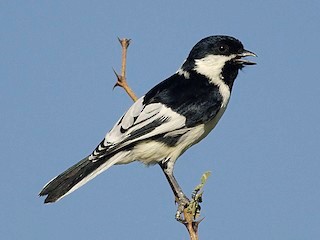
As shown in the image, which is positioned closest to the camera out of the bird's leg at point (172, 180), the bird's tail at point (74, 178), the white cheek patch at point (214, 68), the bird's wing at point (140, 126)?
the bird's tail at point (74, 178)

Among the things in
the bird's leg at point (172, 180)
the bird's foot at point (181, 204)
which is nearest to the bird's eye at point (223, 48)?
the bird's leg at point (172, 180)

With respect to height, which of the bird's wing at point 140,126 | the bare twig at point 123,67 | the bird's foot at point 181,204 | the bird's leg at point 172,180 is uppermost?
the bare twig at point 123,67

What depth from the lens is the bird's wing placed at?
490cm

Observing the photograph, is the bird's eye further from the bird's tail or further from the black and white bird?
the bird's tail

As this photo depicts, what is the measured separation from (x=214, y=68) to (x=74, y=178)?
175cm

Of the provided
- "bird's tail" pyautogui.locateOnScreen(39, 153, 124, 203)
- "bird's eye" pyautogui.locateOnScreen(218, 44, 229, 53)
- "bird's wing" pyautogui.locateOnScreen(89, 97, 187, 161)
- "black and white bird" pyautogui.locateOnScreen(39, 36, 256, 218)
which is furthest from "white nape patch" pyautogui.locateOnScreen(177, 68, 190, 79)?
"bird's tail" pyautogui.locateOnScreen(39, 153, 124, 203)

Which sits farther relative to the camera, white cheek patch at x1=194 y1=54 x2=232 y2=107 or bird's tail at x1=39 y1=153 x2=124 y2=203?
white cheek patch at x1=194 y1=54 x2=232 y2=107

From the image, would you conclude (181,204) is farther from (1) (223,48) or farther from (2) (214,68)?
(1) (223,48)

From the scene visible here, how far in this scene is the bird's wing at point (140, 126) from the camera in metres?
4.90

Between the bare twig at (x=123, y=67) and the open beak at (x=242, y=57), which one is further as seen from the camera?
the open beak at (x=242, y=57)

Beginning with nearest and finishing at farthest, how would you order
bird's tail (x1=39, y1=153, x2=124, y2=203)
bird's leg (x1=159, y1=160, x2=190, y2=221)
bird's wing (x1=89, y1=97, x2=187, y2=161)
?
bird's tail (x1=39, y1=153, x2=124, y2=203)
bird's wing (x1=89, y1=97, x2=187, y2=161)
bird's leg (x1=159, y1=160, x2=190, y2=221)

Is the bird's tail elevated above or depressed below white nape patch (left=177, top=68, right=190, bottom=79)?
below

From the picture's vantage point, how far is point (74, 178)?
486 centimetres

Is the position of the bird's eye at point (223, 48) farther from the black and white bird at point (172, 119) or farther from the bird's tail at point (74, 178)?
the bird's tail at point (74, 178)
